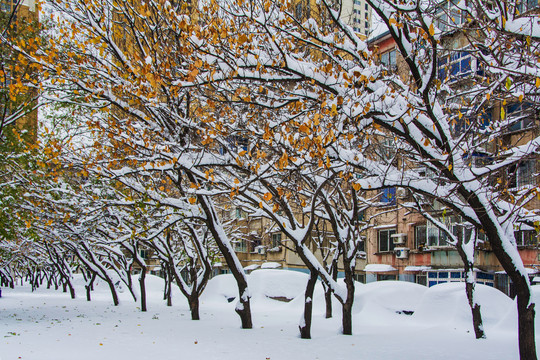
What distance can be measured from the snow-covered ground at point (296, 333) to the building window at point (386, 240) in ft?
30.5

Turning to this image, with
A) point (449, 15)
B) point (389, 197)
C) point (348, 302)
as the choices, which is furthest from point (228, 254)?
point (449, 15)

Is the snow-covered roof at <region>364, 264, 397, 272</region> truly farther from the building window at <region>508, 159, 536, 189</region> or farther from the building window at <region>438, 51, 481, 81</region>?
the building window at <region>438, 51, 481, 81</region>

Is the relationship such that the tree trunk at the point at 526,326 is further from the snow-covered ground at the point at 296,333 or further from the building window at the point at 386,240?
the building window at the point at 386,240

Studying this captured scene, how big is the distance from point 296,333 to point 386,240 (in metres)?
18.4

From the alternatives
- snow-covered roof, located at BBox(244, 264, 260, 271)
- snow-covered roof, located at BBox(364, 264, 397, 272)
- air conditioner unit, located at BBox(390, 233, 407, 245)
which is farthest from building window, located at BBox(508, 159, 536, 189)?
snow-covered roof, located at BBox(244, 264, 260, 271)

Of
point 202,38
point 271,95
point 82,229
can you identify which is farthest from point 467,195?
point 82,229

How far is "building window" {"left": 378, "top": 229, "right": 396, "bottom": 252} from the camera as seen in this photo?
30.8 meters

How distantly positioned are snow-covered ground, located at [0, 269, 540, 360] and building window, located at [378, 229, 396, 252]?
9303mm

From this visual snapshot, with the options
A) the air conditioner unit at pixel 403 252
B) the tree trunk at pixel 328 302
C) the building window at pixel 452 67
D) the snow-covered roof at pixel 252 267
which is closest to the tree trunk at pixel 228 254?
the tree trunk at pixel 328 302

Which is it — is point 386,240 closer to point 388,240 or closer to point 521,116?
point 388,240

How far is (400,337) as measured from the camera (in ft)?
43.4

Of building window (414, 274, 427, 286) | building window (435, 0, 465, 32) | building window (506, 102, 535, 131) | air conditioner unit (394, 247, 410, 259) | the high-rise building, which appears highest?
the high-rise building

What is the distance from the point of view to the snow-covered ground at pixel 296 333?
1059 centimetres

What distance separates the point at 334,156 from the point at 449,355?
5.28 meters
